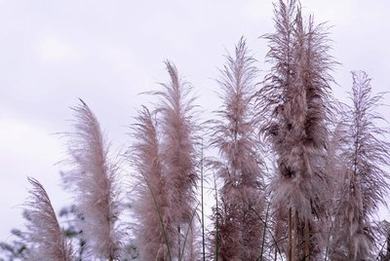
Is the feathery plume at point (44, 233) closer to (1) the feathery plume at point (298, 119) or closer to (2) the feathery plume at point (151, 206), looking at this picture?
(2) the feathery plume at point (151, 206)

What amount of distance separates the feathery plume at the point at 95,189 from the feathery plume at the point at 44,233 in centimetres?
47

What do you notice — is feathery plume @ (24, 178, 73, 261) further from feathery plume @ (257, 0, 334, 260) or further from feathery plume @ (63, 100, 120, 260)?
feathery plume @ (257, 0, 334, 260)

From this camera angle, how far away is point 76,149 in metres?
9.15

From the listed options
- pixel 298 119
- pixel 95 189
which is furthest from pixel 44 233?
pixel 298 119

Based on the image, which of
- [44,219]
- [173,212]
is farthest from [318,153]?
[44,219]

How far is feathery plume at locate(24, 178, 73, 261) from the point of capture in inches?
326

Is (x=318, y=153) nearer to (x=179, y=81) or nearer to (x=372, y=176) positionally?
(x=372, y=176)

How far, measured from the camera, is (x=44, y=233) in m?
8.33

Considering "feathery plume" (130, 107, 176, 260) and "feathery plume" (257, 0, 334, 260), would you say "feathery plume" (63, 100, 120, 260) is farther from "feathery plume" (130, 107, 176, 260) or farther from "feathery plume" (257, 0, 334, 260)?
"feathery plume" (257, 0, 334, 260)

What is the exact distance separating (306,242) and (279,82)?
1.88 meters

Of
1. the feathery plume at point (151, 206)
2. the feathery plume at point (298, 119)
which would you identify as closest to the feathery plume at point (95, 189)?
the feathery plume at point (151, 206)

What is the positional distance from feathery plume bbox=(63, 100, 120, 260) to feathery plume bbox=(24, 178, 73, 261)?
47 centimetres

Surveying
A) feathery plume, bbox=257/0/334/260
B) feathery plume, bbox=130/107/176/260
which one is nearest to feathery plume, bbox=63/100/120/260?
feathery plume, bbox=130/107/176/260

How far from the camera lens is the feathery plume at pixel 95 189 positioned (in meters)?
8.76
